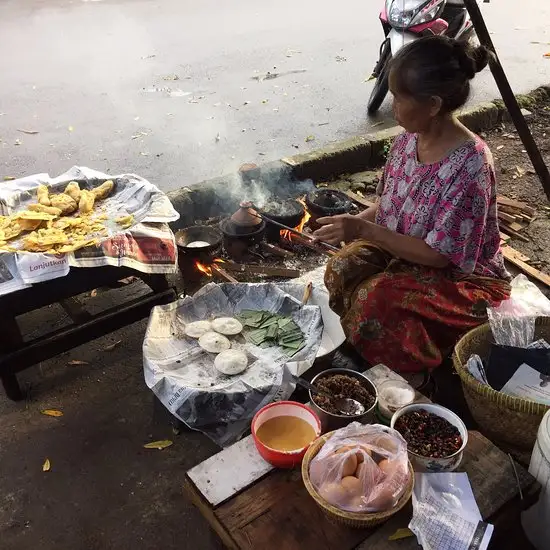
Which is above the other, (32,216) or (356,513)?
(32,216)

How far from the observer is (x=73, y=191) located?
3.55 meters

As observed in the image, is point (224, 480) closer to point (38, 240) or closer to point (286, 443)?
point (286, 443)

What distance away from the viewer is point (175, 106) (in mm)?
6895

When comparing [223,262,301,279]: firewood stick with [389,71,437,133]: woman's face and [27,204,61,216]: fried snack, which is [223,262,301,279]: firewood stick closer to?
[27,204,61,216]: fried snack

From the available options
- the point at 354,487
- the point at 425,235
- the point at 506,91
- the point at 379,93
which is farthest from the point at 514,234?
the point at 354,487

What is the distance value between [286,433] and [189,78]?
671 centimetres

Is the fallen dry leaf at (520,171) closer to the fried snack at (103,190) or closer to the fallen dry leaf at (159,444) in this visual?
the fried snack at (103,190)

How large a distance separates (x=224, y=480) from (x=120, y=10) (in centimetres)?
1176

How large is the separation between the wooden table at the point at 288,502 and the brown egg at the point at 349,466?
21cm

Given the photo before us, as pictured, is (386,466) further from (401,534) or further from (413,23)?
(413,23)

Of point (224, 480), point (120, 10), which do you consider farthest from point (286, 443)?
point (120, 10)

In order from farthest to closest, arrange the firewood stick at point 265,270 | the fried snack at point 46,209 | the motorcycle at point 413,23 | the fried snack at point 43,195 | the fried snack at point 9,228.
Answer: the motorcycle at point 413,23
the firewood stick at point 265,270
the fried snack at point 43,195
the fried snack at point 46,209
the fried snack at point 9,228

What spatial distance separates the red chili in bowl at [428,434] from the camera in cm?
204

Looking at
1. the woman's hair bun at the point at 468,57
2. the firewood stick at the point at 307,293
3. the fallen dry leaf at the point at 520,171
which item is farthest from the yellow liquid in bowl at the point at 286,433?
the fallen dry leaf at the point at 520,171
